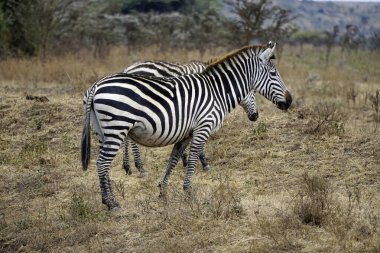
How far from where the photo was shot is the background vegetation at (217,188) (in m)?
5.62

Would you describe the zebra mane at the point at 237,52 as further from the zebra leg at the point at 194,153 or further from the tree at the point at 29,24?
the tree at the point at 29,24

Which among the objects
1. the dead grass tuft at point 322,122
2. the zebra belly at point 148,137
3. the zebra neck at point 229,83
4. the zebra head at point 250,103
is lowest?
the dead grass tuft at point 322,122

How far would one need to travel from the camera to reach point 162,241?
222 inches

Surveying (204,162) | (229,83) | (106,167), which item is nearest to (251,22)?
(204,162)

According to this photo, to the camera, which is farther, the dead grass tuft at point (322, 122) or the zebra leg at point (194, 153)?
the dead grass tuft at point (322, 122)

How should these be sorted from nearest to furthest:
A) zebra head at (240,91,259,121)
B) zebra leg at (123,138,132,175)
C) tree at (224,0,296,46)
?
zebra head at (240,91,259,121)
zebra leg at (123,138,132,175)
tree at (224,0,296,46)

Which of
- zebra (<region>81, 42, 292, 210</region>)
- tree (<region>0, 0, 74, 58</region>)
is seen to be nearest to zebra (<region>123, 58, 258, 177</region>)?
zebra (<region>81, 42, 292, 210</region>)

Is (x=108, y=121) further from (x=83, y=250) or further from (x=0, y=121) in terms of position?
(x=0, y=121)

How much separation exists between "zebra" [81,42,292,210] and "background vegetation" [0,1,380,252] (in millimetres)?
646

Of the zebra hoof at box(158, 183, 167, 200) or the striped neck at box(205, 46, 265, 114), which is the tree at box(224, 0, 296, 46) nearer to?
the striped neck at box(205, 46, 265, 114)

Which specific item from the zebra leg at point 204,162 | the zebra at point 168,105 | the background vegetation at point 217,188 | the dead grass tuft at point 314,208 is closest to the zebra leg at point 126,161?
the background vegetation at point 217,188

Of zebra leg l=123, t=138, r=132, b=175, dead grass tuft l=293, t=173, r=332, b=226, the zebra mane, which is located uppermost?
the zebra mane

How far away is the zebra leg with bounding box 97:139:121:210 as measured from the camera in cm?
625

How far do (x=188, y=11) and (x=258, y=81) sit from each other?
1207 inches
